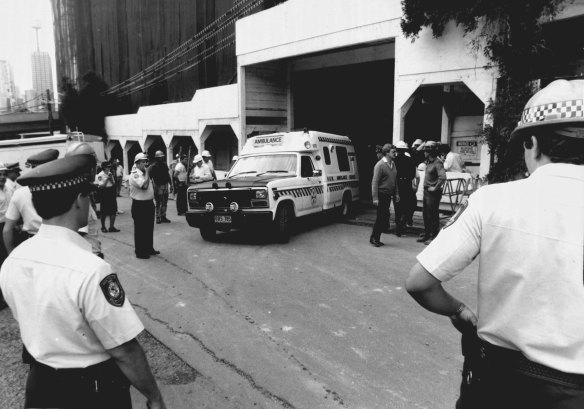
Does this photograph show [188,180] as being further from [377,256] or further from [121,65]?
[121,65]

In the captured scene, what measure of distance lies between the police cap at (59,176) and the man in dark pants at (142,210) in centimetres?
619

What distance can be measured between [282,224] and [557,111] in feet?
24.4

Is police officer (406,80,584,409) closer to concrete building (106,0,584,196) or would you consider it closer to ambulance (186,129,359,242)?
ambulance (186,129,359,242)

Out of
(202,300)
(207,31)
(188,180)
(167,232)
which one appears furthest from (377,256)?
(207,31)

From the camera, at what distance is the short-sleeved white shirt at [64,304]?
1698mm

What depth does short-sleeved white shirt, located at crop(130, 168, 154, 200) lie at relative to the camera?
25.8ft

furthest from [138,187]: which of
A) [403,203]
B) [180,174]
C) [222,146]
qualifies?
[222,146]

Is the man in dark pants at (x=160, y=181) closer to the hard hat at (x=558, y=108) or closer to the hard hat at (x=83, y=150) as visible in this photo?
the hard hat at (x=83, y=150)

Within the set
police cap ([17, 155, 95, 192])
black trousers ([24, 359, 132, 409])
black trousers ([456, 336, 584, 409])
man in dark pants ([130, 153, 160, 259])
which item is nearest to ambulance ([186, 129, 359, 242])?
man in dark pants ([130, 153, 160, 259])

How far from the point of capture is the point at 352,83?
1783 cm

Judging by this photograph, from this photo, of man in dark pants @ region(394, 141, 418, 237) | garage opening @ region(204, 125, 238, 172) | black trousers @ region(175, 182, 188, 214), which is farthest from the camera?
garage opening @ region(204, 125, 238, 172)

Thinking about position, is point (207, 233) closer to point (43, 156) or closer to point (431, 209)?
point (431, 209)

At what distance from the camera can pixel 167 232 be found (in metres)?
10.5

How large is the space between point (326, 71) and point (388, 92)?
2.61 m
